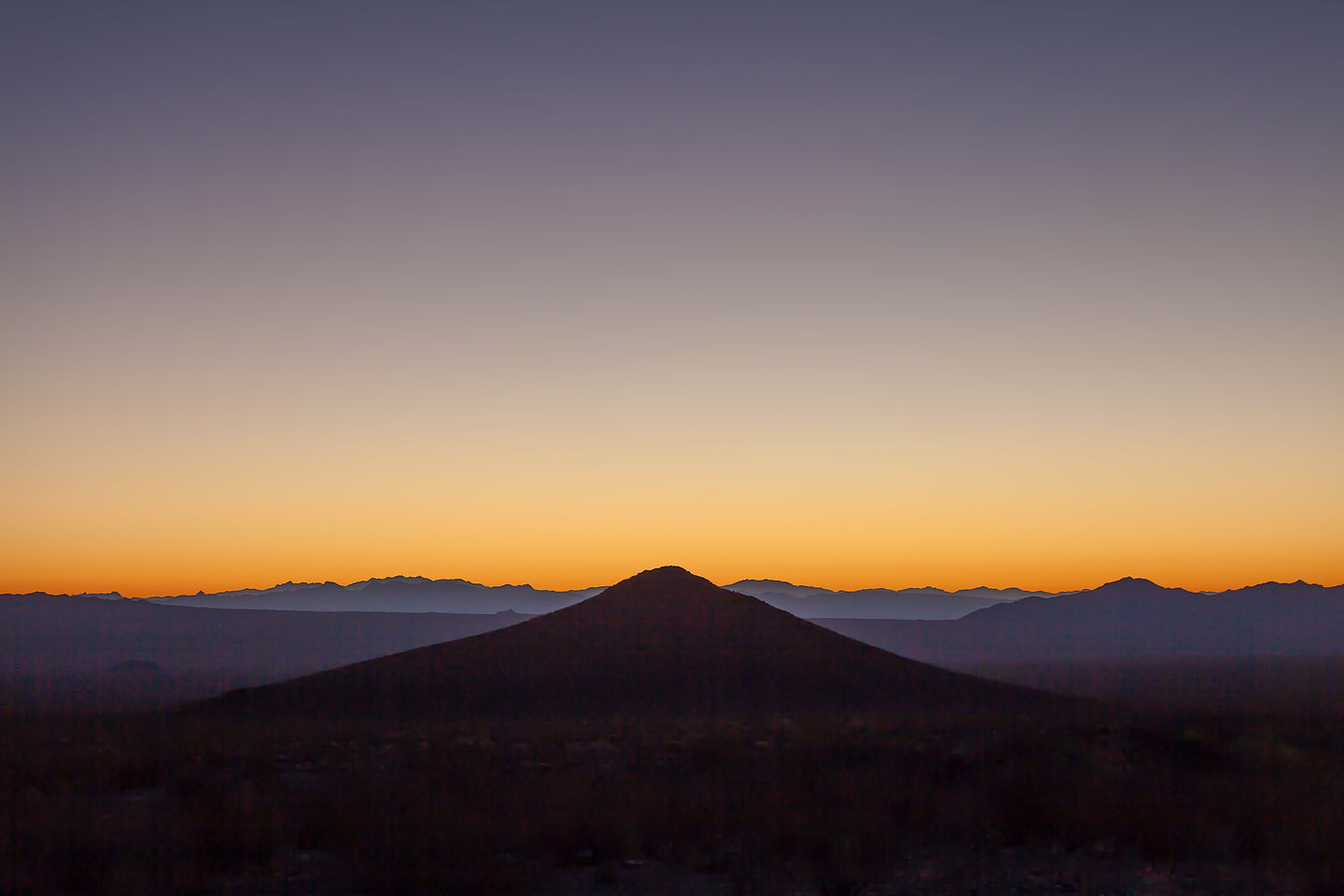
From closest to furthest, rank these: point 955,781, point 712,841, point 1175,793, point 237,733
A: 1. point 712,841
2. point 1175,793
3. point 955,781
4. point 237,733

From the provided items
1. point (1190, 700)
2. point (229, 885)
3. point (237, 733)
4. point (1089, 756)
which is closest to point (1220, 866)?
point (1089, 756)

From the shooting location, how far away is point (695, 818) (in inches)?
672

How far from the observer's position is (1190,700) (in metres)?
79.2

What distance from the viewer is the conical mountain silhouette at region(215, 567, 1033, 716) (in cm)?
4778

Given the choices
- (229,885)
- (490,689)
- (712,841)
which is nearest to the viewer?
(229,885)

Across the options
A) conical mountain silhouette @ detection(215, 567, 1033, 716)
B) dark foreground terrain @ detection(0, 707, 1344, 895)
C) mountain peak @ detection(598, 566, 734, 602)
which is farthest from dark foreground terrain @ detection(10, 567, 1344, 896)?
mountain peak @ detection(598, 566, 734, 602)

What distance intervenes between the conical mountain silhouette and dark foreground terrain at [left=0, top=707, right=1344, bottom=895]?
1924cm

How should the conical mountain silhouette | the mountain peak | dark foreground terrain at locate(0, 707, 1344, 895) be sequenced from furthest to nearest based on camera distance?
1. the mountain peak
2. the conical mountain silhouette
3. dark foreground terrain at locate(0, 707, 1344, 895)

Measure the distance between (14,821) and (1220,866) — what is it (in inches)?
670

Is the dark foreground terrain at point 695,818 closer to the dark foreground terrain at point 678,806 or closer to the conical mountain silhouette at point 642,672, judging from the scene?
the dark foreground terrain at point 678,806

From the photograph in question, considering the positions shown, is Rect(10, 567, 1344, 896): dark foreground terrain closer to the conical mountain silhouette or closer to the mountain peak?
the conical mountain silhouette

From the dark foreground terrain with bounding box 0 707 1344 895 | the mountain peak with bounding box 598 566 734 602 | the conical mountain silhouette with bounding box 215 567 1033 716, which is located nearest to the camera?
the dark foreground terrain with bounding box 0 707 1344 895

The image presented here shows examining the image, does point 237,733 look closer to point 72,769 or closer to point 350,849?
point 72,769

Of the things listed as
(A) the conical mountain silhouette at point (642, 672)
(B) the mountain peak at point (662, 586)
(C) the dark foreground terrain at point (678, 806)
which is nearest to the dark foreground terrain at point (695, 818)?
(C) the dark foreground terrain at point (678, 806)
